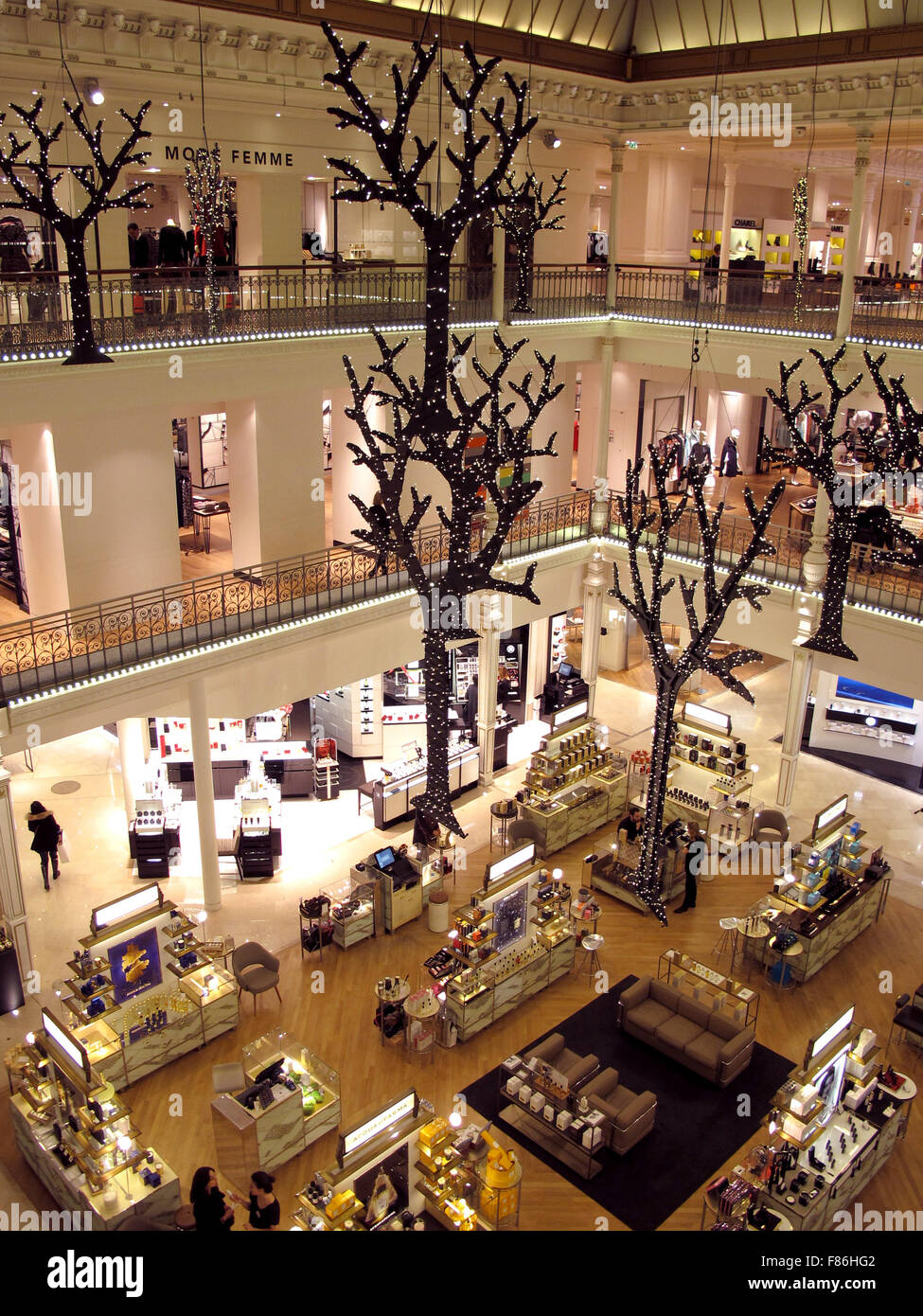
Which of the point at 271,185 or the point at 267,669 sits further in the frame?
the point at 271,185

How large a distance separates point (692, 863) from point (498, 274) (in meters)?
8.86

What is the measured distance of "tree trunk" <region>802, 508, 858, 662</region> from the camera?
1209cm

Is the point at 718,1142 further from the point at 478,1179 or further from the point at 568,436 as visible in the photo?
the point at 568,436

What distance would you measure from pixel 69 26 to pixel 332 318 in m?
4.33

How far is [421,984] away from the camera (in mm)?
12719

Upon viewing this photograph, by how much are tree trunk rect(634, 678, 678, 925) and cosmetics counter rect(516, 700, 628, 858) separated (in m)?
2.85

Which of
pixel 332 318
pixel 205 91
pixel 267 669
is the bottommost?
pixel 267 669

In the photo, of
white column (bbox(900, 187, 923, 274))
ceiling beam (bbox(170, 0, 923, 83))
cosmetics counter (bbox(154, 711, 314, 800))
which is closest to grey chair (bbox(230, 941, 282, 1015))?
cosmetics counter (bbox(154, 711, 314, 800))

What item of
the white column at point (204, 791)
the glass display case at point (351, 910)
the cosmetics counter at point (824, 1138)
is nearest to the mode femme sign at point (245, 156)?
the white column at point (204, 791)

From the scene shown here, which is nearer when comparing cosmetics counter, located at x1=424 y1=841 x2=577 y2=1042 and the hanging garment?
cosmetics counter, located at x1=424 y1=841 x2=577 y2=1042

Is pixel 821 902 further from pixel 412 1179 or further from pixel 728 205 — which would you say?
pixel 728 205

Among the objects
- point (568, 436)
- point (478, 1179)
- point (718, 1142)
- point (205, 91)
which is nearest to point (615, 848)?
point (718, 1142)

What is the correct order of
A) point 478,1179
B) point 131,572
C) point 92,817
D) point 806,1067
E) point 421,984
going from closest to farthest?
point 478,1179 → point 806,1067 → point 421,984 → point 131,572 → point 92,817

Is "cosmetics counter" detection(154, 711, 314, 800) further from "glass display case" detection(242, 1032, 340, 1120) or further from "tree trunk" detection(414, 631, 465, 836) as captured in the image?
"glass display case" detection(242, 1032, 340, 1120)
